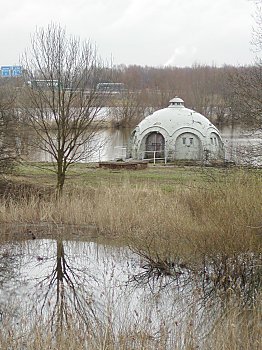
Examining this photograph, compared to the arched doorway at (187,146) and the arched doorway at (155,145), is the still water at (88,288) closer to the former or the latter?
the arched doorway at (187,146)

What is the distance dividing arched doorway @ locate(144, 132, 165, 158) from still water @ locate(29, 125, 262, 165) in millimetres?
1596

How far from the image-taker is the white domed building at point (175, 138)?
100ft

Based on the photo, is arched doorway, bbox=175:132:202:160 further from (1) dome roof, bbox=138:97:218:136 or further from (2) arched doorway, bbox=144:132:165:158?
(2) arched doorway, bbox=144:132:165:158

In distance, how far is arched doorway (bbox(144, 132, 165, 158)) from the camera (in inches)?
1235

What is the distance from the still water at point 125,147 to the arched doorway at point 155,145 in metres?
1.60

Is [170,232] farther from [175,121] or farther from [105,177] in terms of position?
[175,121]

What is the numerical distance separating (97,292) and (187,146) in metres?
22.1

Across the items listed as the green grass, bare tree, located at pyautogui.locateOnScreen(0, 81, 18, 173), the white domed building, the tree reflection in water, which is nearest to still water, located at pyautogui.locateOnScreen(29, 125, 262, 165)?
the green grass

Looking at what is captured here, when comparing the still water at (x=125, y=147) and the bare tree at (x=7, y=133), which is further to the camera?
the bare tree at (x=7, y=133)

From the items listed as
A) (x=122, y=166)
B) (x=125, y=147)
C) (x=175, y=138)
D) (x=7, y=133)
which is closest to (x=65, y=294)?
(x=7, y=133)

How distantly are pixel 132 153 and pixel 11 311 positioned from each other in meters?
23.8

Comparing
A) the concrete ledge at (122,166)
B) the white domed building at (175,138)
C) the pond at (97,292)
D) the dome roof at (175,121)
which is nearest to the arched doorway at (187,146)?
the white domed building at (175,138)

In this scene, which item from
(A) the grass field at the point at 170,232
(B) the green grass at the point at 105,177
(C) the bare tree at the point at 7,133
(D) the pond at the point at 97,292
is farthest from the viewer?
(B) the green grass at the point at 105,177

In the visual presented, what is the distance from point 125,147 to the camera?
33.9 metres
